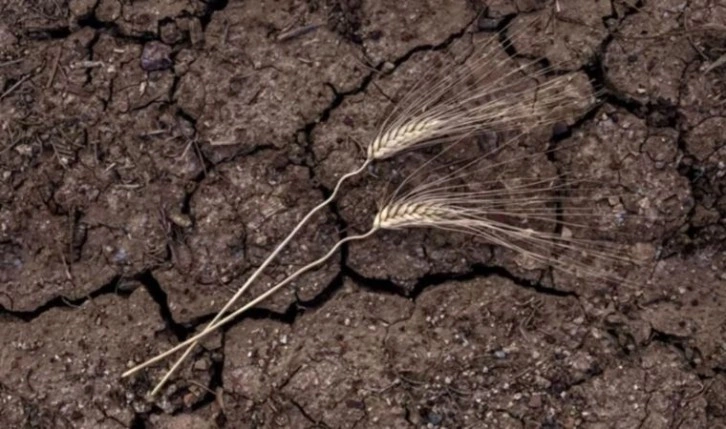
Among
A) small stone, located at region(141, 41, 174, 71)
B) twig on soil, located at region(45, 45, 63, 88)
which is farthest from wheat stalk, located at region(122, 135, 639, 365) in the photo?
twig on soil, located at region(45, 45, 63, 88)

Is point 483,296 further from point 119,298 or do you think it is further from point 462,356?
point 119,298

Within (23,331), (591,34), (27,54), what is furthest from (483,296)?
(27,54)

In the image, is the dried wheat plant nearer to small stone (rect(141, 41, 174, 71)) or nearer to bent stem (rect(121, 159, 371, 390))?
bent stem (rect(121, 159, 371, 390))

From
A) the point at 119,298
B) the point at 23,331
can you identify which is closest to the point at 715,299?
the point at 119,298

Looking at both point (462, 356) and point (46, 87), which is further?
point (46, 87)

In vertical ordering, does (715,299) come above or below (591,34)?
below

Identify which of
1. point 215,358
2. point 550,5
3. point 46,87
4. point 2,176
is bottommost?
point 215,358
